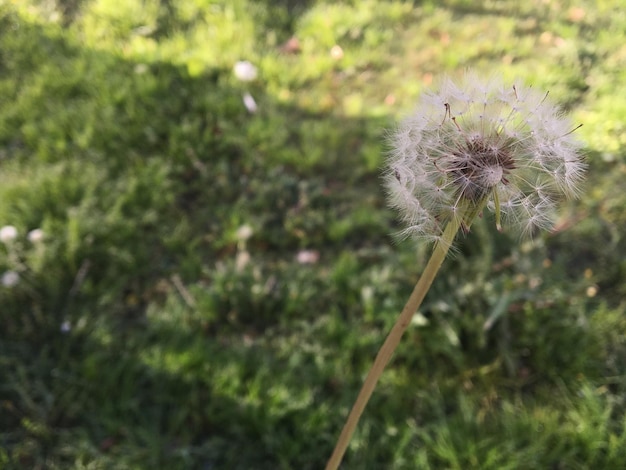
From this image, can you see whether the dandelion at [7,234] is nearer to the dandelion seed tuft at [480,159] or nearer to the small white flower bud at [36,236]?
the small white flower bud at [36,236]

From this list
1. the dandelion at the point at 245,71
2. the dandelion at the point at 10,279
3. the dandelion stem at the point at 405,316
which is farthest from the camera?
the dandelion at the point at 245,71

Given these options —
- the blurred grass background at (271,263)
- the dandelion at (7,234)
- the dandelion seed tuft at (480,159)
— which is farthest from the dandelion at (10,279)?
the dandelion seed tuft at (480,159)

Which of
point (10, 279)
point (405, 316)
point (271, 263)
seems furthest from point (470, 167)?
point (10, 279)

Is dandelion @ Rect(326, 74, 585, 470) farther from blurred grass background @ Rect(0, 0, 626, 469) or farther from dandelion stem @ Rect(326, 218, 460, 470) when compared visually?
blurred grass background @ Rect(0, 0, 626, 469)

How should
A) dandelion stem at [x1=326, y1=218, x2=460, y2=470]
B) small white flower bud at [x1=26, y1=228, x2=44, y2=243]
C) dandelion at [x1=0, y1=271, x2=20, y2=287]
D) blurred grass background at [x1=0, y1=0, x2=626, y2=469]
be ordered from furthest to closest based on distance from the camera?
small white flower bud at [x1=26, y1=228, x2=44, y2=243] < dandelion at [x1=0, y1=271, x2=20, y2=287] < blurred grass background at [x1=0, y1=0, x2=626, y2=469] < dandelion stem at [x1=326, y1=218, x2=460, y2=470]

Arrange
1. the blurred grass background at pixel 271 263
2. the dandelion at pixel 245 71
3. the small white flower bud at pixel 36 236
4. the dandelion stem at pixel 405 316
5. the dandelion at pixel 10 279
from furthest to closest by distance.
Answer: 1. the dandelion at pixel 245 71
2. the small white flower bud at pixel 36 236
3. the dandelion at pixel 10 279
4. the blurred grass background at pixel 271 263
5. the dandelion stem at pixel 405 316

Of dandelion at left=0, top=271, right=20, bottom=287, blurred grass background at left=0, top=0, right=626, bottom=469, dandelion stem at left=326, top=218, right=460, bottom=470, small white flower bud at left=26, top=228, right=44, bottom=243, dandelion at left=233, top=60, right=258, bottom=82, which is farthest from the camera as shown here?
dandelion at left=233, top=60, right=258, bottom=82

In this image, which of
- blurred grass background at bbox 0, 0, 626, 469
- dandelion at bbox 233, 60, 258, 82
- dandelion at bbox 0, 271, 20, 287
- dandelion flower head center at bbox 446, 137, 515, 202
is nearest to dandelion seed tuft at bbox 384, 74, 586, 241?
dandelion flower head center at bbox 446, 137, 515, 202
